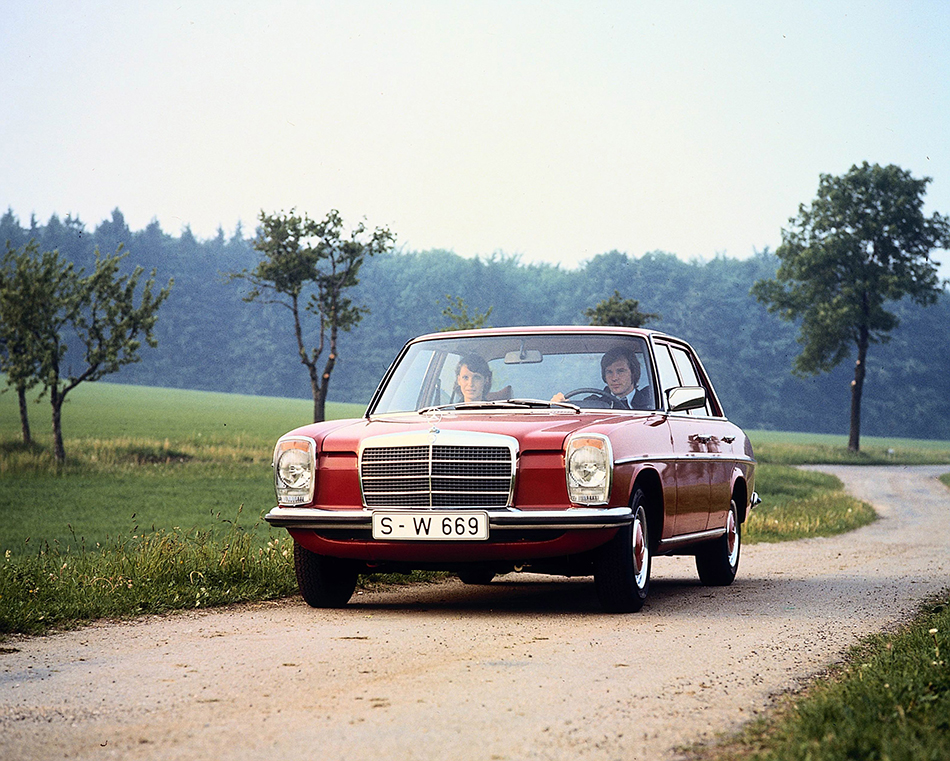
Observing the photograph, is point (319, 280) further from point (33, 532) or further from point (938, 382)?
point (938, 382)

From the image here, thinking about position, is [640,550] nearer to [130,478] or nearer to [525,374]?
[525,374]

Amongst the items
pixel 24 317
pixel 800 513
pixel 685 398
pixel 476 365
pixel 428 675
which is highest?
pixel 24 317

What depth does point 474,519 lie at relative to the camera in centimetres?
735

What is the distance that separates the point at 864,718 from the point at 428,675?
6.21 ft

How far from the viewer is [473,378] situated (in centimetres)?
889

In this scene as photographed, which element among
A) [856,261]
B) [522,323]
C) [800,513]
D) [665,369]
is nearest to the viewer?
[665,369]

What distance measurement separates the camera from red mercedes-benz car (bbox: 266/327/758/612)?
24.2 feet

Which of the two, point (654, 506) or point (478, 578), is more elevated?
point (654, 506)

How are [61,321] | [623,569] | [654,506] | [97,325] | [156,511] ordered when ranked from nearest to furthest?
1. [623,569]
2. [654,506]
3. [156,511]
4. [61,321]
5. [97,325]

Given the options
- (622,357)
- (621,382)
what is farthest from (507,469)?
(622,357)

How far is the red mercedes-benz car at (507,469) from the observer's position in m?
7.38

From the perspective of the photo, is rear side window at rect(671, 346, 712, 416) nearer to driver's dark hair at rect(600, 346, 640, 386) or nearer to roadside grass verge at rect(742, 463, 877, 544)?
driver's dark hair at rect(600, 346, 640, 386)

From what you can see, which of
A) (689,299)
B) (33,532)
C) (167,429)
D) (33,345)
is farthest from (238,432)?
(689,299)

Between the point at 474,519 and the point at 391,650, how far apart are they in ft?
4.64
